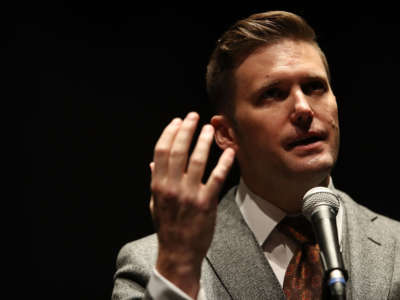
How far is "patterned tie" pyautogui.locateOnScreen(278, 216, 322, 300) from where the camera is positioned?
1612 mm

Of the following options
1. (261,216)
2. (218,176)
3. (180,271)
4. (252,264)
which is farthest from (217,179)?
(261,216)

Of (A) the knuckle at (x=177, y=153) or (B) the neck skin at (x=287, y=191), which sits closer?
(A) the knuckle at (x=177, y=153)

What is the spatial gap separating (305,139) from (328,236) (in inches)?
25.9

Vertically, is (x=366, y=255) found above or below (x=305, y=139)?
below

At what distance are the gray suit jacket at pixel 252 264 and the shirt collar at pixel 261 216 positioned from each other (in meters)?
0.04

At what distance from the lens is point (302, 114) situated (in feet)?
5.61

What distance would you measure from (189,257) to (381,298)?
29.3 inches

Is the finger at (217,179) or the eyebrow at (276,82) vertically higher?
the eyebrow at (276,82)

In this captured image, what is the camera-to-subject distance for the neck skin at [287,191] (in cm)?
177

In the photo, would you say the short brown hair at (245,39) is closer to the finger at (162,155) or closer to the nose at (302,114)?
the nose at (302,114)

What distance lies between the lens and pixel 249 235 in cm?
179

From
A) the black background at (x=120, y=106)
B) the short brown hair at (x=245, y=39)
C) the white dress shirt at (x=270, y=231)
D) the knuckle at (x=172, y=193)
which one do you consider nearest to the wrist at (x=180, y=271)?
the knuckle at (x=172, y=193)

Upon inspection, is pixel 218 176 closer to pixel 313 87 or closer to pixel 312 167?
pixel 312 167

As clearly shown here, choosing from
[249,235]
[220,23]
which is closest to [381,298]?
[249,235]
